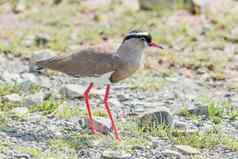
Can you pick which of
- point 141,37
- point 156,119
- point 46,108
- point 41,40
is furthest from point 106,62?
point 41,40

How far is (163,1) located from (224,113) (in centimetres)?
505

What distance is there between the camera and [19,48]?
11289 millimetres

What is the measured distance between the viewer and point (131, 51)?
27.0 feet

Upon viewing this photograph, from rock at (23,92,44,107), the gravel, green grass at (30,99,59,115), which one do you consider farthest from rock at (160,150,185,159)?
rock at (23,92,44,107)

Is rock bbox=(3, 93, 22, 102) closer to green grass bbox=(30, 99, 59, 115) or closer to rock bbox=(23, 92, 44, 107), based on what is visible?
rock bbox=(23, 92, 44, 107)

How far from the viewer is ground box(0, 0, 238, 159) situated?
24.9ft

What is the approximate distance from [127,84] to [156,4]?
3609 mm

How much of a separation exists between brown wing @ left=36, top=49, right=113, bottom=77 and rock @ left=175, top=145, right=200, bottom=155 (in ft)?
3.84

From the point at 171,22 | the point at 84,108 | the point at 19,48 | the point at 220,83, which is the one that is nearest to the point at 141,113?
the point at 84,108

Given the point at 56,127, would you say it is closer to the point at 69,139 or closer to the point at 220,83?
the point at 69,139

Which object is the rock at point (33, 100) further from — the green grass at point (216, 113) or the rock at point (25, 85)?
the green grass at point (216, 113)

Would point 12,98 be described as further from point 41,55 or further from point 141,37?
point 41,55

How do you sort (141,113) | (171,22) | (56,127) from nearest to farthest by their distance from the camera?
(56,127) < (141,113) < (171,22)

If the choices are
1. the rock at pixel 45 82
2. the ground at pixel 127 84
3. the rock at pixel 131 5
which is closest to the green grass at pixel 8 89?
the ground at pixel 127 84
